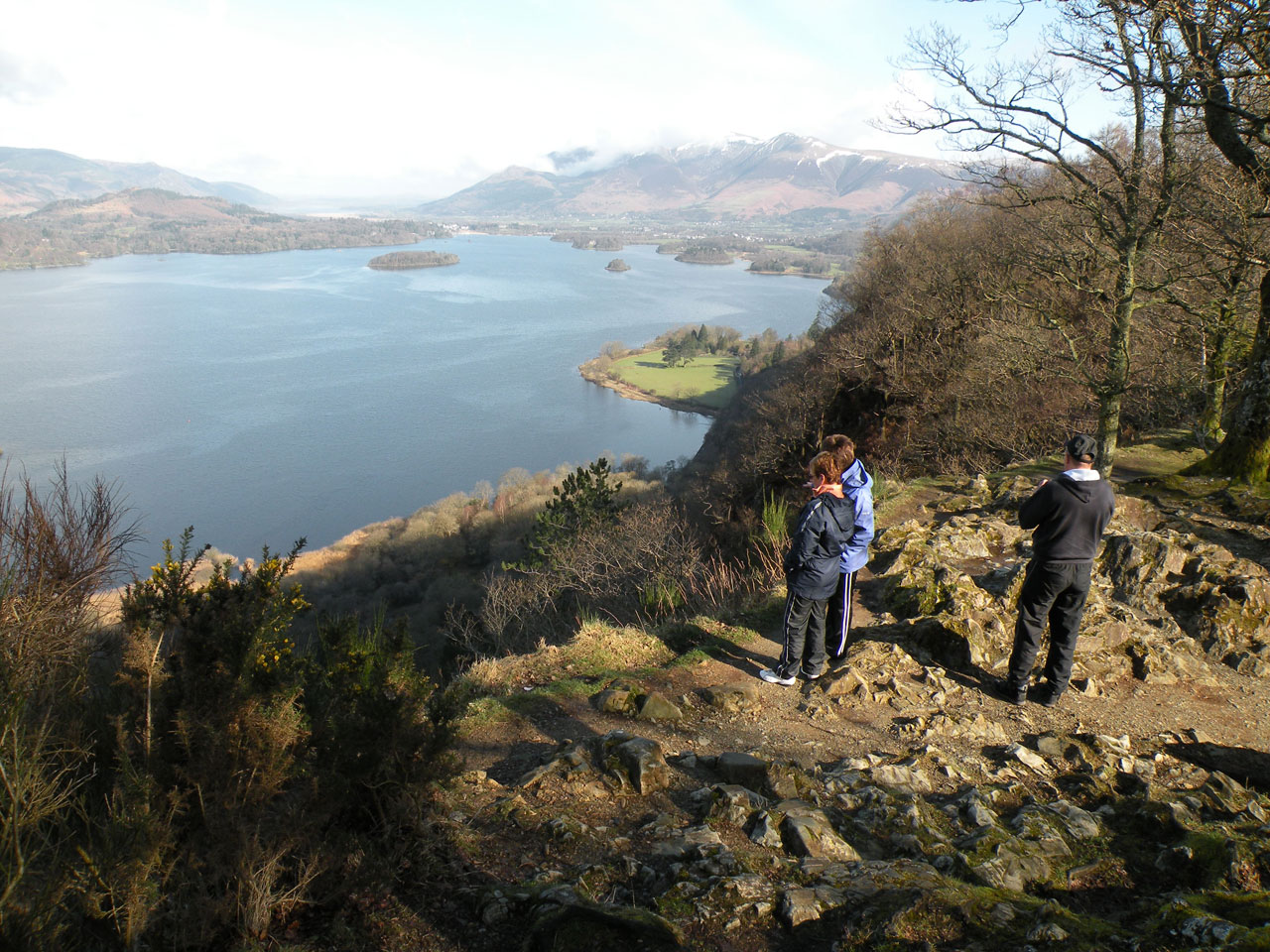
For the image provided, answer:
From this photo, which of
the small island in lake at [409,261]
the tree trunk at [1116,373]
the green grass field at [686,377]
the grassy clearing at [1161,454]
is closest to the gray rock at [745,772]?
the tree trunk at [1116,373]

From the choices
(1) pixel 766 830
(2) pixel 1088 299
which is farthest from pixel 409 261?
(1) pixel 766 830

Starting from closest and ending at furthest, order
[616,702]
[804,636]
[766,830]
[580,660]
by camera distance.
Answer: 1. [766,830]
2. [616,702]
3. [804,636]
4. [580,660]

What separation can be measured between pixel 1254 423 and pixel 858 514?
5.27 m

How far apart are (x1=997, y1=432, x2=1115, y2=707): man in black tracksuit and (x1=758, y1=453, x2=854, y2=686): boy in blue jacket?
1.10 meters

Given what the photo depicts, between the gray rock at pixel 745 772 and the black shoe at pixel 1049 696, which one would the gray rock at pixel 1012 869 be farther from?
the black shoe at pixel 1049 696

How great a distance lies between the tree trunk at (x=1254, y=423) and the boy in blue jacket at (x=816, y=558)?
526 cm

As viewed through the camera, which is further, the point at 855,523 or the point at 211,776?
the point at 855,523

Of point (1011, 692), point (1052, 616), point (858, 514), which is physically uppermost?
point (858, 514)

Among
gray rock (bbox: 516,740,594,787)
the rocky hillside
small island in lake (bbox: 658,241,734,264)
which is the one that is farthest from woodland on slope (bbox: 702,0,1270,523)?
small island in lake (bbox: 658,241,734,264)

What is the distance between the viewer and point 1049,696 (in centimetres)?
471

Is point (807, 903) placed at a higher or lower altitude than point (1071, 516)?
lower

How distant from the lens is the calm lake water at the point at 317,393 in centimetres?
4850

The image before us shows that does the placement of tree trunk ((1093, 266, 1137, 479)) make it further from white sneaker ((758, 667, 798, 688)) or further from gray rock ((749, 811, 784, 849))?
gray rock ((749, 811, 784, 849))

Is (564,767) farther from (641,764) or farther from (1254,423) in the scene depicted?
(1254,423)
